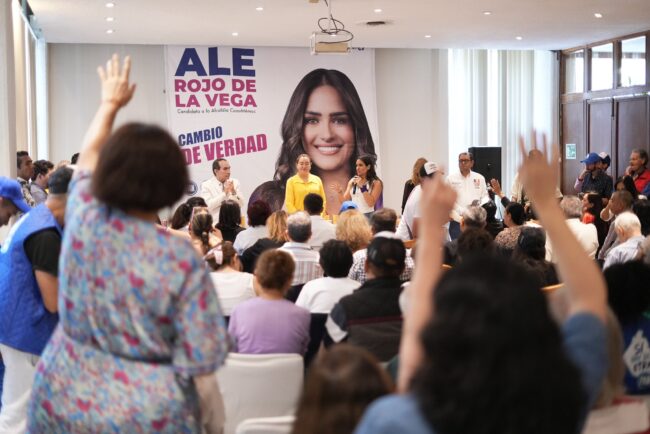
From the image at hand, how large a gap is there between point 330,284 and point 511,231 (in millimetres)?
2228

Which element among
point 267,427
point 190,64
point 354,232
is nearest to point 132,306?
point 267,427

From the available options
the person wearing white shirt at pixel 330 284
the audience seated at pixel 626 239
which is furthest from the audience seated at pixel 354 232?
the audience seated at pixel 626 239

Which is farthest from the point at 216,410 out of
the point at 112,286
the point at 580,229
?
the point at 580,229

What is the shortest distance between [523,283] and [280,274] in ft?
9.17

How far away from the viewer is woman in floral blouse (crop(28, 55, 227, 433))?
171cm

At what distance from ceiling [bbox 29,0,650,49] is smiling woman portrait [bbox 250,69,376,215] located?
2.50 ft

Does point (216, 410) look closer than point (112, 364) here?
No

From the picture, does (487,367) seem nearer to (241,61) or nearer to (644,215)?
(644,215)

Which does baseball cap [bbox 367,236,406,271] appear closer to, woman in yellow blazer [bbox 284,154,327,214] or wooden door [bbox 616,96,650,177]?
woman in yellow blazer [bbox 284,154,327,214]

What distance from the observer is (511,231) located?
6.14m

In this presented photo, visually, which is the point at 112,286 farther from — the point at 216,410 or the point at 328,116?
the point at 328,116

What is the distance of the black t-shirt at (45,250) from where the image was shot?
2912mm

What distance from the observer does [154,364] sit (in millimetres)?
1744

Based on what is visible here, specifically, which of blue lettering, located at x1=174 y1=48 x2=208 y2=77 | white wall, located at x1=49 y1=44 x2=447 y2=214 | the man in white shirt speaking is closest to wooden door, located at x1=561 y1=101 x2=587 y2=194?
white wall, located at x1=49 y1=44 x2=447 y2=214
